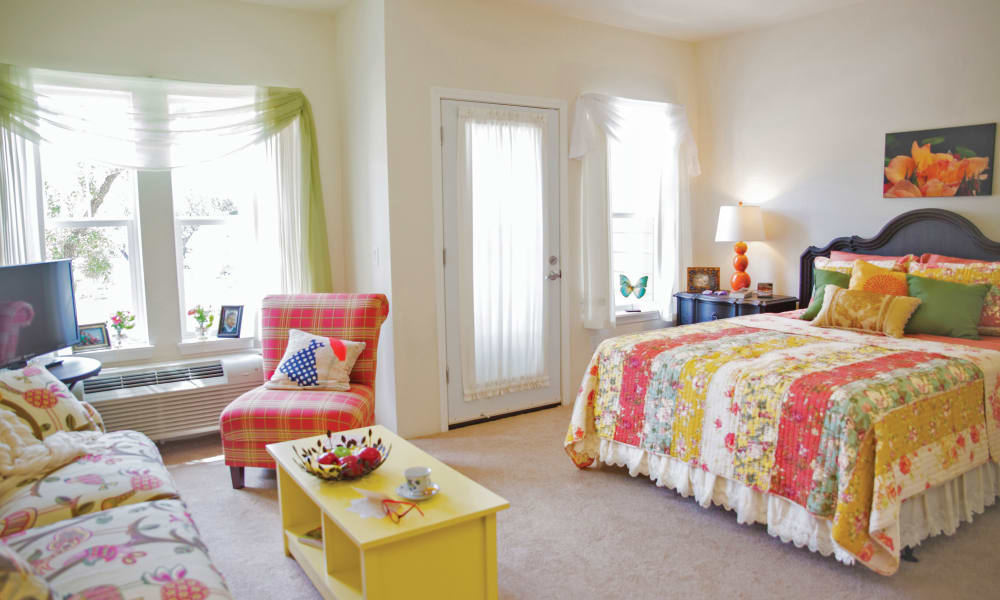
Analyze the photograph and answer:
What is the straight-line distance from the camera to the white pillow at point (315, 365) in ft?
11.6

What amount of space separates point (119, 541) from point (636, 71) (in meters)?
4.58

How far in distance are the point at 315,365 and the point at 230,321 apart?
1098mm

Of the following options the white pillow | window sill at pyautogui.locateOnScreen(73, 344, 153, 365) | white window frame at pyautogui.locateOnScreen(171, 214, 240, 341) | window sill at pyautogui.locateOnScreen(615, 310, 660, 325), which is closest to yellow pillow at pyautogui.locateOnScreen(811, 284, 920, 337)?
window sill at pyautogui.locateOnScreen(615, 310, 660, 325)

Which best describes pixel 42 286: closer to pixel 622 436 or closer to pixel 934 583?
pixel 622 436

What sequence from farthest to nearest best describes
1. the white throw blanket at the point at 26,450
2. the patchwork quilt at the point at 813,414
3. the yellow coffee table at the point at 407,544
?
1. the patchwork quilt at the point at 813,414
2. the white throw blanket at the point at 26,450
3. the yellow coffee table at the point at 407,544

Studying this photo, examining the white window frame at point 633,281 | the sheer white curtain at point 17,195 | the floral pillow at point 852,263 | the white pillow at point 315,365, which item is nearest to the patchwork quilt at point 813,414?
the floral pillow at point 852,263

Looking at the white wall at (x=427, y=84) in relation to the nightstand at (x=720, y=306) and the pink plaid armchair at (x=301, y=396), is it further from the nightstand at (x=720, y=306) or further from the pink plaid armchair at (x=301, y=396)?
the nightstand at (x=720, y=306)

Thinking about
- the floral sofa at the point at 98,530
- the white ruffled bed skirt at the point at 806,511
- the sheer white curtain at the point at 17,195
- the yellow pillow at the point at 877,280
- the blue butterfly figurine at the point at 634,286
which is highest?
the sheer white curtain at the point at 17,195

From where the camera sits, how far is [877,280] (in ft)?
12.3

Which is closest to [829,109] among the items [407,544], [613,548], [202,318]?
[613,548]

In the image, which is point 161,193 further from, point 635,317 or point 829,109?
point 829,109

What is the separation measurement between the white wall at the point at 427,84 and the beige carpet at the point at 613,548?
842mm

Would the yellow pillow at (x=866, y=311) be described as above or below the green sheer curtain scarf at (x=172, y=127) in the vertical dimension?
below

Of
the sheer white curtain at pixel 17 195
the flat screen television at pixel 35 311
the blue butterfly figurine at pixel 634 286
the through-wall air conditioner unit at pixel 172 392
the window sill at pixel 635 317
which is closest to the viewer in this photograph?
the flat screen television at pixel 35 311
